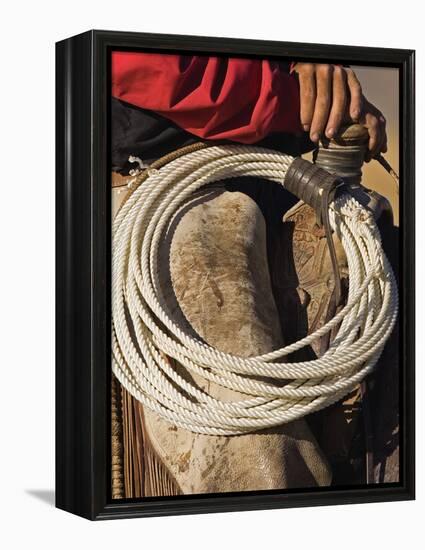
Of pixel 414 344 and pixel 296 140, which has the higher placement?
pixel 296 140

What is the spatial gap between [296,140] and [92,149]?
866 mm

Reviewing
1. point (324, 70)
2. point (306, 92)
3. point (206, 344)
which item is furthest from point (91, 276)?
point (324, 70)

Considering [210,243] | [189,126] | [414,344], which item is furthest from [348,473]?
[189,126]

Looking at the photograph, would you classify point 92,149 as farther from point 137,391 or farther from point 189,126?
point 137,391

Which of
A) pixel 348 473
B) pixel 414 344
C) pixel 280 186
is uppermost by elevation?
pixel 280 186

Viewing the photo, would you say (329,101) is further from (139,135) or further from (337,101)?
(139,135)

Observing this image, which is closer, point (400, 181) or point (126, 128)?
point (126, 128)

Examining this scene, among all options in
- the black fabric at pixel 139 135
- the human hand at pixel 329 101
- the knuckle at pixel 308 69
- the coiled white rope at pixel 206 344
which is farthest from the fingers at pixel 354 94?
the black fabric at pixel 139 135

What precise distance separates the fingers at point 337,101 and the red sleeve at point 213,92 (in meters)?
0.14

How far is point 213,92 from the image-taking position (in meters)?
6.68

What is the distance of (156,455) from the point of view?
661 cm

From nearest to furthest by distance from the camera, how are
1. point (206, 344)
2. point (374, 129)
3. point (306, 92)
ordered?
point (206, 344), point (306, 92), point (374, 129)

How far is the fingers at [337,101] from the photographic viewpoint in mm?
6891

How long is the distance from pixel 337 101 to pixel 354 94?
0.28ft
